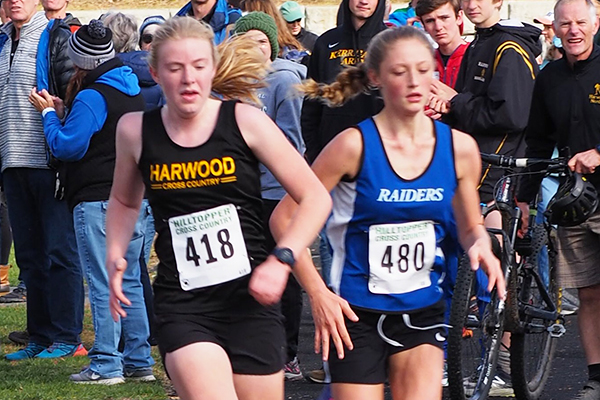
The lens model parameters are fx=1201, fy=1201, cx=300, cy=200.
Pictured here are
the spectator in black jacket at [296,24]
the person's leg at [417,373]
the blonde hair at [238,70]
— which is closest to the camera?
the person's leg at [417,373]

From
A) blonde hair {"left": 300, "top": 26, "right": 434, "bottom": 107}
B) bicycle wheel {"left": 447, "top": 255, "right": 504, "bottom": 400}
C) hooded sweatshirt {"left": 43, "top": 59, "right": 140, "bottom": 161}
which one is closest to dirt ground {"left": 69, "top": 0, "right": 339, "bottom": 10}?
hooded sweatshirt {"left": 43, "top": 59, "right": 140, "bottom": 161}

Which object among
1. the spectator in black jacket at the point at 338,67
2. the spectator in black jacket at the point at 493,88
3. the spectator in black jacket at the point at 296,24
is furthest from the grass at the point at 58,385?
the spectator in black jacket at the point at 296,24

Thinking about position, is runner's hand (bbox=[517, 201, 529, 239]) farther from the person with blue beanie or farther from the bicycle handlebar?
the person with blue beanie

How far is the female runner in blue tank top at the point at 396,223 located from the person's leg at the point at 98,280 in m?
2.83

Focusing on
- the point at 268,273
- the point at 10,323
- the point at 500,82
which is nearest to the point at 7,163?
the point at 10,323

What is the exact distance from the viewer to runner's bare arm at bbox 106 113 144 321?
175 inches

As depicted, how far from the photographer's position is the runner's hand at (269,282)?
13.3 feet

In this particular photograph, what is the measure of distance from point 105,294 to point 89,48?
1.49 meters

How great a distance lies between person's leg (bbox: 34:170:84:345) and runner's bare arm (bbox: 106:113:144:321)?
351cm

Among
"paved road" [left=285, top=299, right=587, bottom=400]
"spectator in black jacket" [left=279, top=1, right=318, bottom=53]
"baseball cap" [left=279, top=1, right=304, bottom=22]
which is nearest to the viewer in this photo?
"paved road" [left=285, top=299, right=587, bottom=400]

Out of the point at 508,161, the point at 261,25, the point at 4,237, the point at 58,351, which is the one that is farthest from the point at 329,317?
the point at 4,237

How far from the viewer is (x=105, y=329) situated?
7297 mm

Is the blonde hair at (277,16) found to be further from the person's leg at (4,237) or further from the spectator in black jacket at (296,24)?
the person's leg at (4,237)

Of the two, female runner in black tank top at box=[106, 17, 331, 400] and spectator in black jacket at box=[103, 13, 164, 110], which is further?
spectator in black jacket at box=[103, 13, 164, 110]
